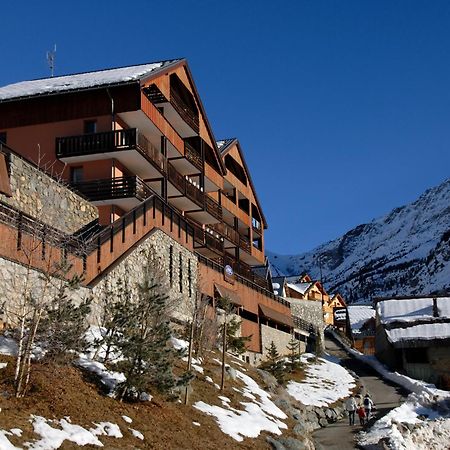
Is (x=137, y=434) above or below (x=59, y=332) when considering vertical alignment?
below

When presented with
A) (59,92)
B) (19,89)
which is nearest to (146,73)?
(59,92)

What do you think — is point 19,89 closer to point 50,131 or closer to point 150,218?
point 50,131

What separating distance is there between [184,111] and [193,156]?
290 cm

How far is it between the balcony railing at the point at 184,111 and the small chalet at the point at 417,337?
2218 cm

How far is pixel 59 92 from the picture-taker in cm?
3591

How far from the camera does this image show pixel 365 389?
4162 centimetres

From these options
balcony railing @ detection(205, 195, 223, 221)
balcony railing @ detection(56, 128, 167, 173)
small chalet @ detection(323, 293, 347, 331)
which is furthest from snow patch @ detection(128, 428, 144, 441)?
small chalet @ detection(323, 293, 347, 331)

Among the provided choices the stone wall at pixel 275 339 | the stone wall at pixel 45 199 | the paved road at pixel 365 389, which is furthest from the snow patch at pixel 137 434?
the stone wall at pixel 275 339

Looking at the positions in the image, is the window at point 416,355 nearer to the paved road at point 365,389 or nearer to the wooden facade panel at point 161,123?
the paved road at point 365,389

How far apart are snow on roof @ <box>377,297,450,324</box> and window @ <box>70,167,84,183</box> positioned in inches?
1172

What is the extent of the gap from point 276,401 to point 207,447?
10.5 metres

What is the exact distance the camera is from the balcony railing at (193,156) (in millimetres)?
42422

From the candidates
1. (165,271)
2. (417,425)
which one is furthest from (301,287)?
(165,271)

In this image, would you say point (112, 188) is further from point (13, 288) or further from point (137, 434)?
point (137, 434)
